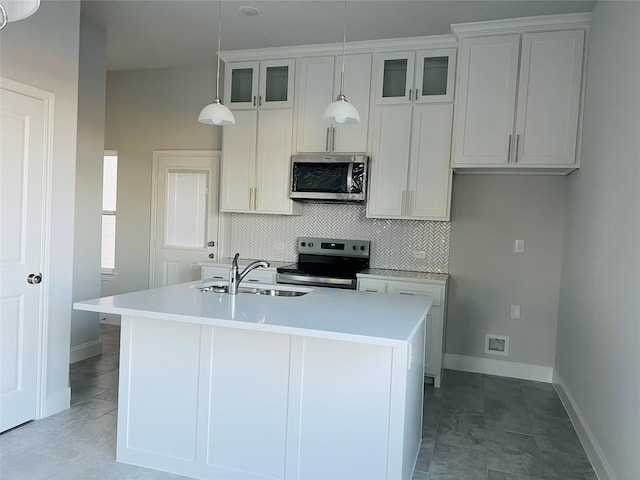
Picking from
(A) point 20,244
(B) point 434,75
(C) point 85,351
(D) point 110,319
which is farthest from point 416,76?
(D) point 110,319

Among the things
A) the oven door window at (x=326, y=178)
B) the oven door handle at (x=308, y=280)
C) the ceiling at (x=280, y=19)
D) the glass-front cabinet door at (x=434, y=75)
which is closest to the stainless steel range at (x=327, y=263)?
the oven door handle at (x=308, y=280)

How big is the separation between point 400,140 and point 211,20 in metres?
1.80

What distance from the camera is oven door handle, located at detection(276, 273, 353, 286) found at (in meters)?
3.91

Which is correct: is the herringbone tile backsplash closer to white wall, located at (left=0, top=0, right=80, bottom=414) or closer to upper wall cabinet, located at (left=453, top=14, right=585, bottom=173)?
upper wall cabinet, located at (left=453, top=14, right=585, bottom=173)

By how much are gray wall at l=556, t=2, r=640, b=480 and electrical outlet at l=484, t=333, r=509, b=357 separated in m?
0.57

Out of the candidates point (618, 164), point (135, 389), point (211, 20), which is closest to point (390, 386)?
point (135, 389)

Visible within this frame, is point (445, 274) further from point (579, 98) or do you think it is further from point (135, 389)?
point (135, 389)

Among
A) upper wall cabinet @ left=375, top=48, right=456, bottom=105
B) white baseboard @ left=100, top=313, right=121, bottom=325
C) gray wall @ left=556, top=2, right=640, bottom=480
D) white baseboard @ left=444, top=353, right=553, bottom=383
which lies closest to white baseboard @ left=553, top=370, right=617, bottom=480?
gray wall @ left=556, top=2, right=640, bottom=480

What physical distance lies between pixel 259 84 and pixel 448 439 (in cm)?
334

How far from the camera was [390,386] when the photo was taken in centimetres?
196

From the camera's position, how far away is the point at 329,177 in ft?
13.3

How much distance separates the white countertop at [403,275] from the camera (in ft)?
12.4

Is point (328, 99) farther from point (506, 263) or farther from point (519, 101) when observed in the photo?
point (506, 263)

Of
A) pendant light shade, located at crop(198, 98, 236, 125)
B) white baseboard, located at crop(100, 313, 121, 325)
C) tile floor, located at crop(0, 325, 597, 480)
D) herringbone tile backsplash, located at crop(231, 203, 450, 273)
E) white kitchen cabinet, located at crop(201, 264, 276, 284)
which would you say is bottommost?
tile floor, located at crop(0, 325, 597, 480)
